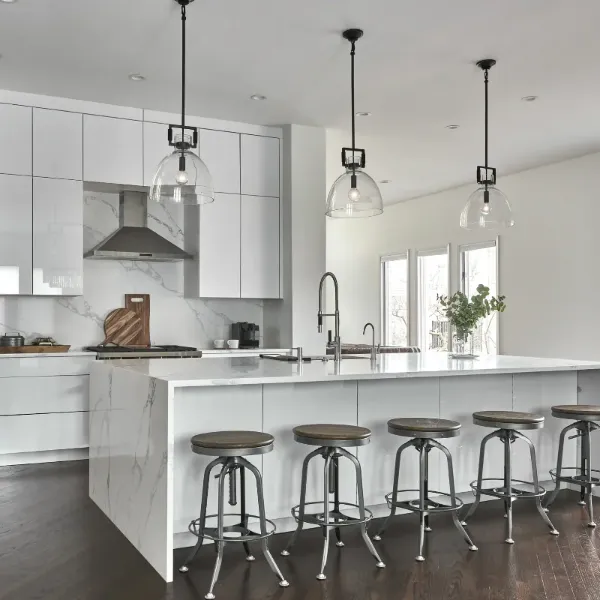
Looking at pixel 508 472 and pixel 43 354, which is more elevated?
pixel 43 354

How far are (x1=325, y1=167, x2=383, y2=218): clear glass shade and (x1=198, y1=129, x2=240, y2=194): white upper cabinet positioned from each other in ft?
8.45

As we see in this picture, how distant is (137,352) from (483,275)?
484cm

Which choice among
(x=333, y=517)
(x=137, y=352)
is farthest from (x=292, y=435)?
(x=137, y=352)

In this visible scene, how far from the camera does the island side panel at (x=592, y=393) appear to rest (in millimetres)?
4695

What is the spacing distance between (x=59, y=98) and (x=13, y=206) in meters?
0.96

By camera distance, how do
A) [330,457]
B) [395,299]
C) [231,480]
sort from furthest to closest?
1. [395,299]
2. [330,457]
3. [231,480]

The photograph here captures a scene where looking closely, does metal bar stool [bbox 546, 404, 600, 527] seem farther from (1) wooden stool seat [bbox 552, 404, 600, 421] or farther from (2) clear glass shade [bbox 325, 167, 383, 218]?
(2) clear glass shade [bbox 325, 167, 383, 218]

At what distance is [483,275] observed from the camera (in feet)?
29.5

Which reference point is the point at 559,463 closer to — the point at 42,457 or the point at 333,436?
the point at 333,436

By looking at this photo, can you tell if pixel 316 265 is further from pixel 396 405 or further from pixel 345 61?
pixel 396 405

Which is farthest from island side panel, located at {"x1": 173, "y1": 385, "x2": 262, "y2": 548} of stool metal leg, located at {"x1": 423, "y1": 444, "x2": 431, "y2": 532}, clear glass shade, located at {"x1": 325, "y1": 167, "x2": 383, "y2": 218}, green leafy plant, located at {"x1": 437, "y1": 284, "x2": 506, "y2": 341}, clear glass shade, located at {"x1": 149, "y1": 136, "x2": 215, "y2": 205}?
green leafy plant, located at {"x1": 437, "y1": 284, "x2": 506, "y2": 341}

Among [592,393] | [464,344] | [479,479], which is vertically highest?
[464,344]

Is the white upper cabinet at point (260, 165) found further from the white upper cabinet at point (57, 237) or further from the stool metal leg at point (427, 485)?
the stool metal leg at point (427, 485)

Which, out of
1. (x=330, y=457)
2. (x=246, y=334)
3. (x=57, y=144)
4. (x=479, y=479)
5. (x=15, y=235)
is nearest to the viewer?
(x=330, y=457)
